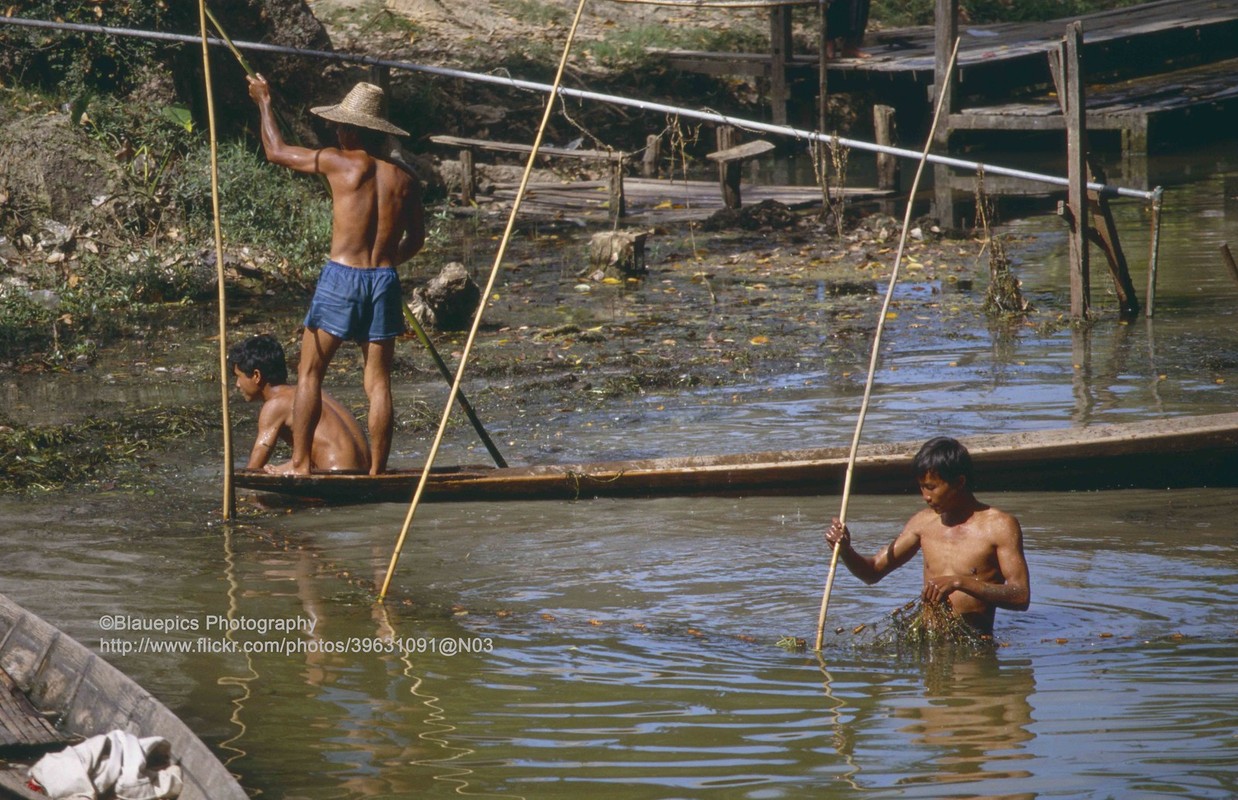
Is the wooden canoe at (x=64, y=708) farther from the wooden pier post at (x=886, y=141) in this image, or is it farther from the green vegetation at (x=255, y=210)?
the wooden pier post at (x=886, y=141)

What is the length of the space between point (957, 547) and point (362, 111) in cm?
323

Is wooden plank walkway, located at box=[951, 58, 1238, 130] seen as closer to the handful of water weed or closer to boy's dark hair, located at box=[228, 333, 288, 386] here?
boy's dark hair, located at box=[228, 333, 288, 386]

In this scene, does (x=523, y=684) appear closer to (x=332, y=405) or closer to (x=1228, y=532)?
(x=332, y=405)

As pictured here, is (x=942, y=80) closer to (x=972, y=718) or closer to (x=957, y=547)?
(x=957, y=547)

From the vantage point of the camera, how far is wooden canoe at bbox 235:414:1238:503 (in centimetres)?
633

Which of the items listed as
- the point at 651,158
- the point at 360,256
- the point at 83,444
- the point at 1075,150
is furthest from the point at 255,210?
the point at 1075,150

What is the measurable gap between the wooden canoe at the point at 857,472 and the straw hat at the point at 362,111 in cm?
154

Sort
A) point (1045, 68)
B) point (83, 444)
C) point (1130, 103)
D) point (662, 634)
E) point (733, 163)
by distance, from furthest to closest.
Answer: point (1045, 68) → point (1130, 103) → point (733, 163) → point (83, 444) → point (662, 634)

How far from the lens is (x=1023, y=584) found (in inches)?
193

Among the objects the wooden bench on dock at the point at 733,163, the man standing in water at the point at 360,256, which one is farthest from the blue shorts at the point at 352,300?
the wooden bench on dock at the point at 733,163

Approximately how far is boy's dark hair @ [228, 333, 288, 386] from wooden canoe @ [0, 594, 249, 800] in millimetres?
2426

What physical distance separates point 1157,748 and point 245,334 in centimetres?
779

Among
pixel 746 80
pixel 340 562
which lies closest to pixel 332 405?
pixel 340 562

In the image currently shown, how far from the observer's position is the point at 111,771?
3615 mm
